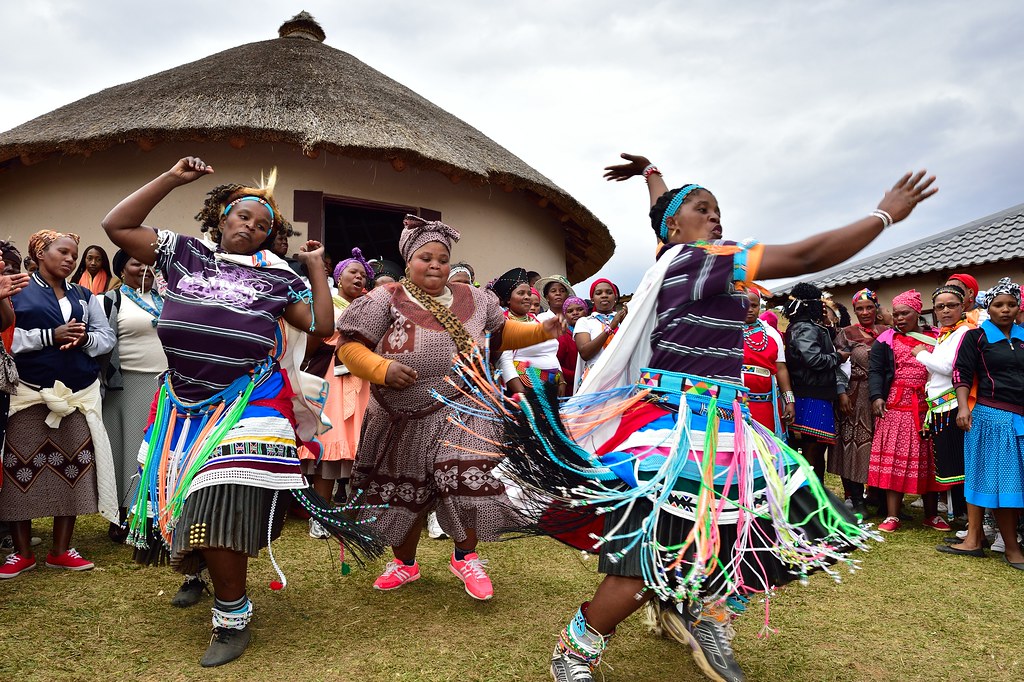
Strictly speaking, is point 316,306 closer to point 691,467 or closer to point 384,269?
point 691,467

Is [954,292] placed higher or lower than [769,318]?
higher

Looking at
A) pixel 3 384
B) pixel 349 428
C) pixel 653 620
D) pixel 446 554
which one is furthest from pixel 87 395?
pixel 653 620

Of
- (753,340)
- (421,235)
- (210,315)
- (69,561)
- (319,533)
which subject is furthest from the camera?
(753,340)

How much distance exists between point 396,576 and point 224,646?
107 centimetres

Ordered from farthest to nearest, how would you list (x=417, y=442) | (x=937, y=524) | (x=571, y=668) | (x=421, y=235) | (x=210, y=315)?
(x=937, y=524), (x=421, y=235), (x=417, y=442), (x=210, y=315), (x=571, y=668)

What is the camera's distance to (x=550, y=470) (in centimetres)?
245

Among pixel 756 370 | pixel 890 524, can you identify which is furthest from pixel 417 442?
pixel 890 524

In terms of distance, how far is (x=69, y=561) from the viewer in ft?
13.0

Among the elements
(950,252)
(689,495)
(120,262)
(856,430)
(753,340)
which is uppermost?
(950,252)

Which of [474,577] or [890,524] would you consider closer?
[474,577]

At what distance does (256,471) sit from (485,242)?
664 centimetres

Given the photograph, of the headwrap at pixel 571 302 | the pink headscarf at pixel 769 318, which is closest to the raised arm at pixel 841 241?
the pink headscarf at pixel 769 318

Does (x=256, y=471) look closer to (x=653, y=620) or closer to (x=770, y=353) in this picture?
(x=653, y=620)

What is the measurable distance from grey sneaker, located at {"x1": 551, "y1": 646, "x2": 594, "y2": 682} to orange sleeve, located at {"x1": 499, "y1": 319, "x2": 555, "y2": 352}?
5.34ft
